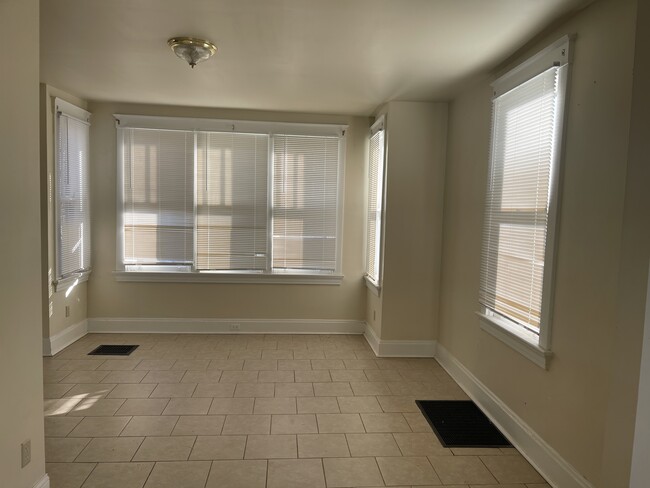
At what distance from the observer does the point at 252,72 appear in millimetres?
3531

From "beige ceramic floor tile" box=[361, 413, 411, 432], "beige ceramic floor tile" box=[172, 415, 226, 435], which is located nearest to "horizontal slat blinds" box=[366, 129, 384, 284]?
"beige ceramic floor tile" box=[361, 413, 411, 432]

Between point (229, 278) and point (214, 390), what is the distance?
1.76 meters

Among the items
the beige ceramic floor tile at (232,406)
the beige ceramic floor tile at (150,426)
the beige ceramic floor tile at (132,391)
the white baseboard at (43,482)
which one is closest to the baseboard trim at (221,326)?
the beige ceramic floor tile at (132,391)

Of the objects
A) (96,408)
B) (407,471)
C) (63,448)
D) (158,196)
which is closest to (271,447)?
(407,471)

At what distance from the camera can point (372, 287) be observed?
16.1 ft

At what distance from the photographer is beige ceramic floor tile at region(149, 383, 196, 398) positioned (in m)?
3.49

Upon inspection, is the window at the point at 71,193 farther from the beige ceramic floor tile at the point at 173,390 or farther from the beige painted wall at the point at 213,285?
the beige ceramic floor tile at the point at 173,390

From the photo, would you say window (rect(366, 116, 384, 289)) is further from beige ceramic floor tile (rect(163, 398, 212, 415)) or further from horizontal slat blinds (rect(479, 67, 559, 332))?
beige ceramic floor tile (rect(163, 398, 212, 415))

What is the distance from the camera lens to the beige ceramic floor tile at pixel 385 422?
10.0 ft

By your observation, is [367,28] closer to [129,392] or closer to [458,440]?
[458,440]

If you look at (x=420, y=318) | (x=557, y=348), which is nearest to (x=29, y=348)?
(x=557, y=348)

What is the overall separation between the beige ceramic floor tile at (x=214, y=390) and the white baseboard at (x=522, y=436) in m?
1.95

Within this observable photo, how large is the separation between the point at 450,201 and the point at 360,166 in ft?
4.42

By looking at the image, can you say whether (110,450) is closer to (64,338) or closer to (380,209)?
(64,338)
